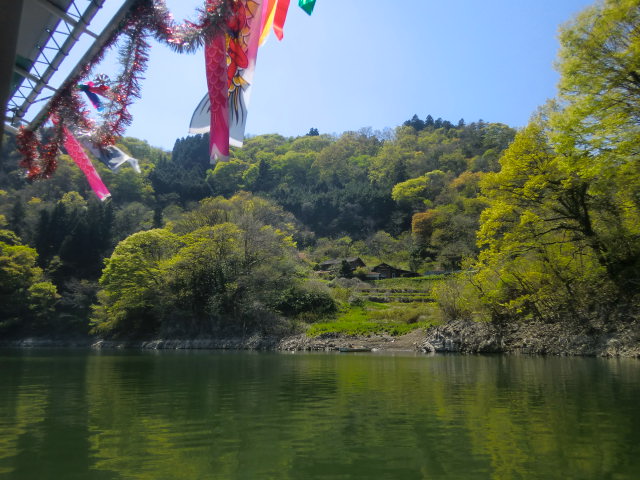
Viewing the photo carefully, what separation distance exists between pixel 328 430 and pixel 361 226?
242 feet

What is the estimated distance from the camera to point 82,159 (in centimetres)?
580

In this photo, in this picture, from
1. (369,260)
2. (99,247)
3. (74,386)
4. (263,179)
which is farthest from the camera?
(263,179)

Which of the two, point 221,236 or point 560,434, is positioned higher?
point 221,236

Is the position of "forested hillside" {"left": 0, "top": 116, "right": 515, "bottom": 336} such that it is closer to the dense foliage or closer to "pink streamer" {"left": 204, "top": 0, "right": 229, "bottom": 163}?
"pink streamer" {"left": 204, "top": 0, "right": 229, "bottom": 163}

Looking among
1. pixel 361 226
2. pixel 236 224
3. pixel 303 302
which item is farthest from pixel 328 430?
pixel 361 226

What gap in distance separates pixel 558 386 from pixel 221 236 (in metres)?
33.4

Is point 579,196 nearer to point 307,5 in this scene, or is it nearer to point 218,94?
point 307,5

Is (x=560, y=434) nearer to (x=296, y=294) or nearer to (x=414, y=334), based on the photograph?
(x=414, y=334)

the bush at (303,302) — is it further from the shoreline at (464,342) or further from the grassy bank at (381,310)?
the shoreline at (464,342)

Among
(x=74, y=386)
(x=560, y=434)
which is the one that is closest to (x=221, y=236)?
(x=74, y=386)

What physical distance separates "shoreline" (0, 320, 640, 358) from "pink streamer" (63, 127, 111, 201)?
18328 mm

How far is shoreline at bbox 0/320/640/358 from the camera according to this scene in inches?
723

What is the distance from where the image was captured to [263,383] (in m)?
11.5

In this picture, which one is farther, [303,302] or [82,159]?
[303,302]
